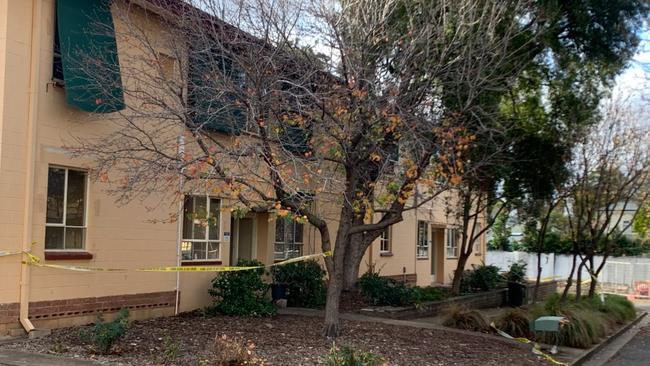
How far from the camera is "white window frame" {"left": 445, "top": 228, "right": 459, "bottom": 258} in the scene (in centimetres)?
3034

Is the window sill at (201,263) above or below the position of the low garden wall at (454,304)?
above

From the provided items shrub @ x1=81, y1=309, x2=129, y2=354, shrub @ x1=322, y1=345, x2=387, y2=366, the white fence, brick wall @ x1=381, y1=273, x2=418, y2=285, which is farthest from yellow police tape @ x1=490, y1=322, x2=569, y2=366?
the white fence

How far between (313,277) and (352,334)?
15.2 ft

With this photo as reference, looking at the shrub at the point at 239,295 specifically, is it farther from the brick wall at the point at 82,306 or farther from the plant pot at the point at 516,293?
the plant pot at the point at 516,293

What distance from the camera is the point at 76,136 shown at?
11672 millimetres

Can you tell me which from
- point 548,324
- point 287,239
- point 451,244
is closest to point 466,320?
point 548,324

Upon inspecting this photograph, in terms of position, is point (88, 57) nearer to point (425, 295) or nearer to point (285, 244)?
point (285, 244)

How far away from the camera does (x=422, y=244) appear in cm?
2728

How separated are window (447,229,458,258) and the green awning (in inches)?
838

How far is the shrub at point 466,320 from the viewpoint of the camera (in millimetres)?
13930

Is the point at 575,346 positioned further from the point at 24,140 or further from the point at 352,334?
the point at 24,140

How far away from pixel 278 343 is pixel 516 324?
576 centimetres

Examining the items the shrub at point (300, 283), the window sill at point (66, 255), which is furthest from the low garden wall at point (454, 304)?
the window sill at point (66, 255)

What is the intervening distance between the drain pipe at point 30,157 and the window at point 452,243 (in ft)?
72.7
